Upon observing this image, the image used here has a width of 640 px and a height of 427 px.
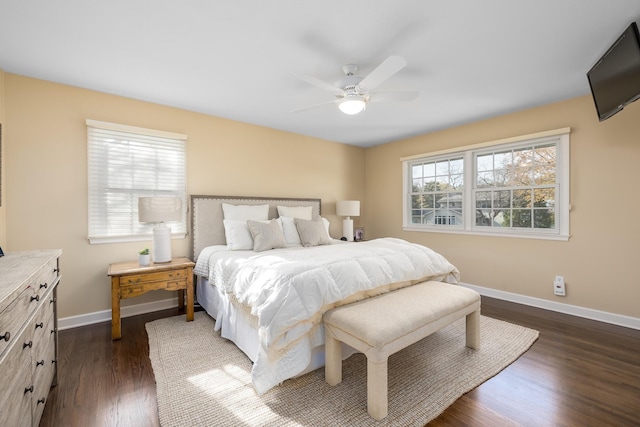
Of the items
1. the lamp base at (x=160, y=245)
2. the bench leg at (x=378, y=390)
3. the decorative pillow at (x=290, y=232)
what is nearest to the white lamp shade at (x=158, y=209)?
the lamp base at (x=160, y=245)

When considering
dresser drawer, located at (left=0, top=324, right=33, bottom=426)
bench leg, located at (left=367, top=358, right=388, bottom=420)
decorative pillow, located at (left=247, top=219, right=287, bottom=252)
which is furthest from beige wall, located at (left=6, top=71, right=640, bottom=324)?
bench leg, located at (left=367, top=358, right=388, bottom=420)

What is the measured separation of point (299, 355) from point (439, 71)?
263 centimetres

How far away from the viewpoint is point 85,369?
2.09 metres

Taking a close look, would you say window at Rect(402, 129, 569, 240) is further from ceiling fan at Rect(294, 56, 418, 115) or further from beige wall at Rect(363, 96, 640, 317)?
ceiling fan at Rect(294, 56, 418, 115)

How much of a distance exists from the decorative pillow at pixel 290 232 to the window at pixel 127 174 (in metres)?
1.23

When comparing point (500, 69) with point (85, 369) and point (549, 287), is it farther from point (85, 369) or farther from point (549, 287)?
point (85, 369)

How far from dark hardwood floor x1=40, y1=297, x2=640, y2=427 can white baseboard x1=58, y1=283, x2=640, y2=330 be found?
0.13 meters

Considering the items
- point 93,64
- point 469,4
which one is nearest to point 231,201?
point 93,64

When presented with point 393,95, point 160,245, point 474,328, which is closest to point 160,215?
point 160,245

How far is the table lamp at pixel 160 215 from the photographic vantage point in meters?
2.84

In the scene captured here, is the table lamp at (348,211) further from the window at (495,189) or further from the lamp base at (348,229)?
the window at (495,189)

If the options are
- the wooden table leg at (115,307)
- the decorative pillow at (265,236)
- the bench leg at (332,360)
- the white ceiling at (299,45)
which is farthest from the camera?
the decorative pillow at (265,236)

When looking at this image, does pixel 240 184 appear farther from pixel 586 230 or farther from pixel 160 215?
pixel 586 230

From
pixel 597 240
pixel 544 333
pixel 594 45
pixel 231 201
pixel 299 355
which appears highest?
pixel 594 45
